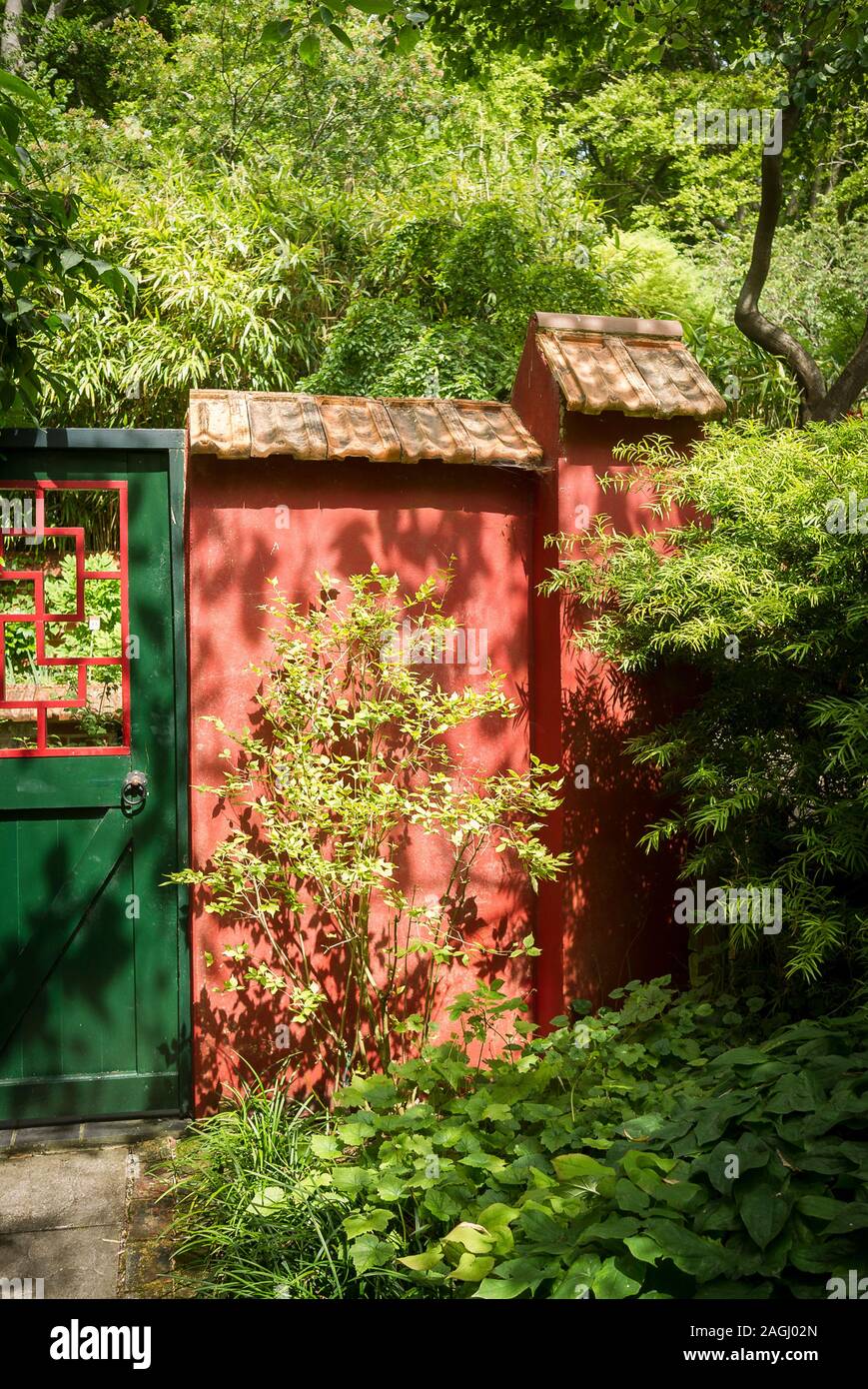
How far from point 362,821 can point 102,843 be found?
1.06 meters

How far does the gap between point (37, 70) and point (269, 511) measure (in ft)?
40.7

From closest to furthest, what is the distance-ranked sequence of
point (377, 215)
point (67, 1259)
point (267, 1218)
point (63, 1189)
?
point (267, 1218), point (67, 1259), point (63, 1189), point (377, 215)

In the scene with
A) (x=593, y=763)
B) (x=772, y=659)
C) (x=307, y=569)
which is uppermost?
(x=307, y=569)

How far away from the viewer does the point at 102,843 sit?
13.0 ft

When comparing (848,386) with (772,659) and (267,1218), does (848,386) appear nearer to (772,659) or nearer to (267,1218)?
(772,659)

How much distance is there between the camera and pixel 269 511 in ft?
12.6

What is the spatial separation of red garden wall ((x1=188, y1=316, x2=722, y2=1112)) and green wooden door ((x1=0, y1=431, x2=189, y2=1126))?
0.69 feet

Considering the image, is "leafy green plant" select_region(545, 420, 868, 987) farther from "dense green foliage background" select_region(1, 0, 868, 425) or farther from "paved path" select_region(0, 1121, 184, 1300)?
"paved path" select_region(0, 1121, 184, 1300)

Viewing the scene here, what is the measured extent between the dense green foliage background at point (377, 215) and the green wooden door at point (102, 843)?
0.62 m

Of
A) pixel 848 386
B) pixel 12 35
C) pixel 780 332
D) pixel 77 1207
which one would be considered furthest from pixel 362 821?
pixel 12 35

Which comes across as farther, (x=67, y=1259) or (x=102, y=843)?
(x=102, y=843)

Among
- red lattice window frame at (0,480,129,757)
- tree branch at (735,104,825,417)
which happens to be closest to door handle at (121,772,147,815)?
red lattice window frame at (0,480,129,757)
